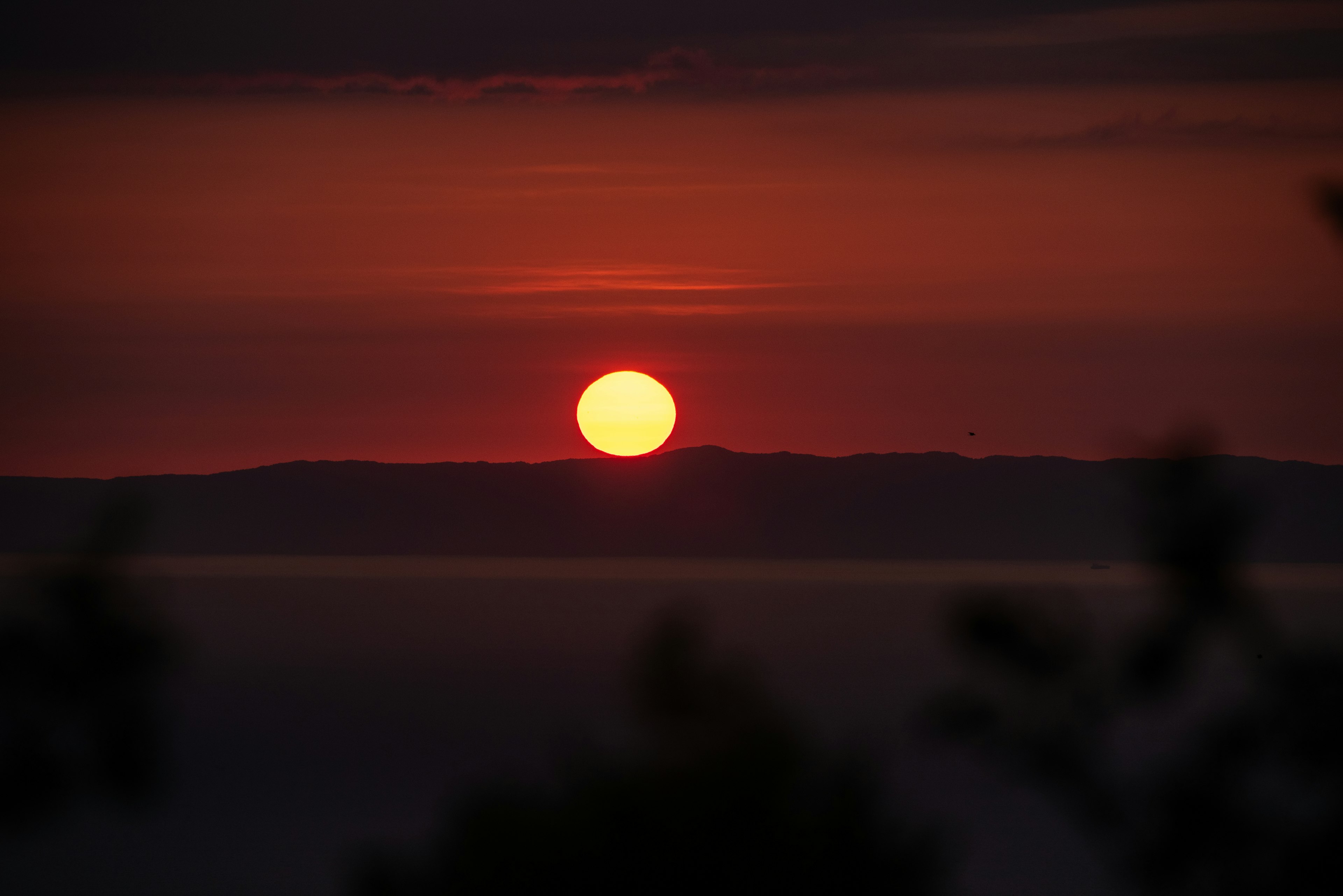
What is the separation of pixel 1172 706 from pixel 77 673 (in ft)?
16.4

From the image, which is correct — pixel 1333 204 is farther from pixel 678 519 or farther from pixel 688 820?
pixel 678 519

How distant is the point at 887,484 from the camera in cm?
16262

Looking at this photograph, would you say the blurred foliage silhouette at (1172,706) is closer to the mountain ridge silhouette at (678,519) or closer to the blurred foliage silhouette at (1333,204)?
the blurred foliage silhouette at (1333,204)

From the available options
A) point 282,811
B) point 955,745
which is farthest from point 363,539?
point 955,745

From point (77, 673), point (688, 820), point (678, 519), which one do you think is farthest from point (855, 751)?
point (678, 519)

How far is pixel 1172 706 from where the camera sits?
523 cm

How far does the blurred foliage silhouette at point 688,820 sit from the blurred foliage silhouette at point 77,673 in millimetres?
2478

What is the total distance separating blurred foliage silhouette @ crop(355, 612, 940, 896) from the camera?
455cm

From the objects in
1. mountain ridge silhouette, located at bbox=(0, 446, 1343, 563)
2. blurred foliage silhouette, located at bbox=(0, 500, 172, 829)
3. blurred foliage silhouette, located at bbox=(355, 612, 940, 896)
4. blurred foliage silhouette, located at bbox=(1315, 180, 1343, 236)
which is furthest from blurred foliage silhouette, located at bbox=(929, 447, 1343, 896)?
mountain ridge silhouette, located at bbox=(0, 446, 1343, 563)

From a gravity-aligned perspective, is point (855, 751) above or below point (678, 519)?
below

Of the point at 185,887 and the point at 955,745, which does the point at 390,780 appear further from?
the point at 955,745

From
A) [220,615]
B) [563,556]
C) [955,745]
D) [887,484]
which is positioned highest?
[887,484]

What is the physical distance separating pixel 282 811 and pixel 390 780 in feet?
8.43

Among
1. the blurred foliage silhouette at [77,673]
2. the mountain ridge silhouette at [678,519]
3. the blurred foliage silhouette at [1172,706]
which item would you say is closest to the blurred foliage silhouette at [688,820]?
the blurred foliage silhouette at [1172,706]
